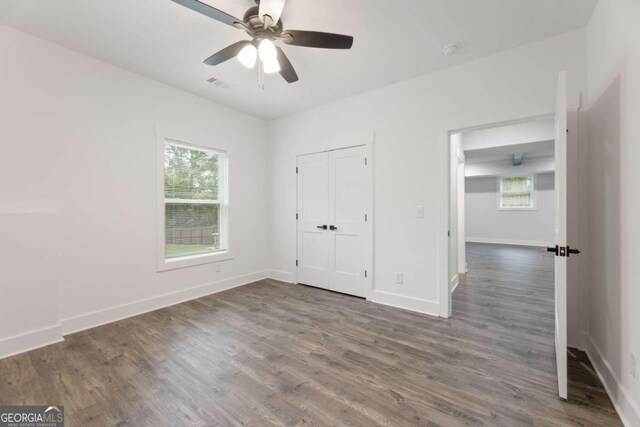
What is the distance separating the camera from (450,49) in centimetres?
262

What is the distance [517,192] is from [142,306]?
1103cm

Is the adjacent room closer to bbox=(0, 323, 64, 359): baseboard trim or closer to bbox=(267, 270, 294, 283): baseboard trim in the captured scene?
bbox=(0, 323, 64, 359): baseboard trim

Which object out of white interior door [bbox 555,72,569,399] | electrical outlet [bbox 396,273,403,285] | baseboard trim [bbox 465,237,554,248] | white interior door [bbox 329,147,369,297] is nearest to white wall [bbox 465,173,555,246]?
baseboard trim [bbox 465,237,554,248]

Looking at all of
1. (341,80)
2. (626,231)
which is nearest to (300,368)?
(626,231)

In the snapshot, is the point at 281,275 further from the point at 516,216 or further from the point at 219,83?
the point at 516,216

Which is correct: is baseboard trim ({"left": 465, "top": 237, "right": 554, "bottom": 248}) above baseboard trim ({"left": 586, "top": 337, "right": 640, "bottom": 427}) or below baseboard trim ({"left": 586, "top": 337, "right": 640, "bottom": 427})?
above

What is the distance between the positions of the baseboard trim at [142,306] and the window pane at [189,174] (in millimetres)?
1316

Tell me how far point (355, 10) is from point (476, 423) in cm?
296

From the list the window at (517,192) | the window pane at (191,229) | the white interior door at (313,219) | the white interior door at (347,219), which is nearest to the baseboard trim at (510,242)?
the window at (517,192)

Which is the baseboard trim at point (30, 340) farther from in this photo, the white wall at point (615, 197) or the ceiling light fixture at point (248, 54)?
the white wall at point (615, 197)

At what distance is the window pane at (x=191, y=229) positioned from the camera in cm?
366

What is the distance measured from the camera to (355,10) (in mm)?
2131

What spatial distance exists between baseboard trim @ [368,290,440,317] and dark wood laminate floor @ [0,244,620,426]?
0.46 ft

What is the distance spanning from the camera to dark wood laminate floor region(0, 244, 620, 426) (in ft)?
5.29
